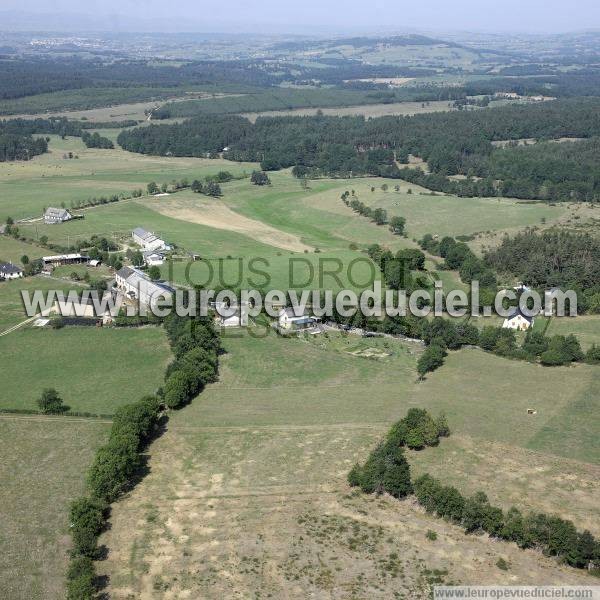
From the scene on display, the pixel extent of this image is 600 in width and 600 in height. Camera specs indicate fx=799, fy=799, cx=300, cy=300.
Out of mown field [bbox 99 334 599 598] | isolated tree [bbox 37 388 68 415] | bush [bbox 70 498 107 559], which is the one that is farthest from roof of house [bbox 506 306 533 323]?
bush [bbox 70 498 107 559]

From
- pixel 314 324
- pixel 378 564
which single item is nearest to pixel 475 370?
pixel 314 324

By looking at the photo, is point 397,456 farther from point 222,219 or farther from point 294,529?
point 222,219

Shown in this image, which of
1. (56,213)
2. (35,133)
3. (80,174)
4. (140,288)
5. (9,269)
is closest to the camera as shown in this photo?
(140,288)

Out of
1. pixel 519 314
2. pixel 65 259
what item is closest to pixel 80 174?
pixel 65 259

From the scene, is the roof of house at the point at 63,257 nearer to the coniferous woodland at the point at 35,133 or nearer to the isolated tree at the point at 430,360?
the isolated tree at the point at 430,360

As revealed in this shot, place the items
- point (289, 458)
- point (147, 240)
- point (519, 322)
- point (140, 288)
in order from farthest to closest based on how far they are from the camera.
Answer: point (147, 240) < point (140, 288) < point (519, 322) < point (289, 458)

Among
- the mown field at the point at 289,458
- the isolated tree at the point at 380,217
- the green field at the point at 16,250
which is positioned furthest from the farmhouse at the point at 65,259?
the isolated tree at the point at 380,217
